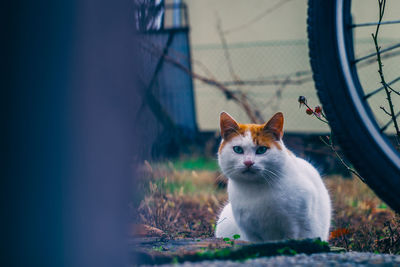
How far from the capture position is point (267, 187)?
1428 mm

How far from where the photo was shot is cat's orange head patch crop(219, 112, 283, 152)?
1.50 metres

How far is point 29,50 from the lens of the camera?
0.67 meters

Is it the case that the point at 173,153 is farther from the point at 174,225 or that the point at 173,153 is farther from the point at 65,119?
the point at 65,119

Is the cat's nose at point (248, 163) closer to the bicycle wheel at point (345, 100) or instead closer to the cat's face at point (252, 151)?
the cat's face at point (252, 151)

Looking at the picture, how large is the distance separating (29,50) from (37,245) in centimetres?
36

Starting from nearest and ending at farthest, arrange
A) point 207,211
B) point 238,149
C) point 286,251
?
point 286,251, point 238,149, point 207,211

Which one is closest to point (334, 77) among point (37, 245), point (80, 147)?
point (80, 147)

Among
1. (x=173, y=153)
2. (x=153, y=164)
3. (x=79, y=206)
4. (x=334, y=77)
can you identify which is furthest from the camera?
(x=173, y=153)

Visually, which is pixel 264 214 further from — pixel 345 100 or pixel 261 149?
pixel 345 100

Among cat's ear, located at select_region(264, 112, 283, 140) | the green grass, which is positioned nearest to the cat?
cat's ear, located at select_region(264, 112, 283, 140)

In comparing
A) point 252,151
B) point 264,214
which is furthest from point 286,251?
point 252,151

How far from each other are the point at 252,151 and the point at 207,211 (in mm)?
847

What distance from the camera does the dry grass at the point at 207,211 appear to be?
157 centimetres

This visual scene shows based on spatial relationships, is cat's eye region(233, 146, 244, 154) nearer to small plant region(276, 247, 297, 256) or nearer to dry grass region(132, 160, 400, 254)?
dry grass region(132, 160, 400, 254)
